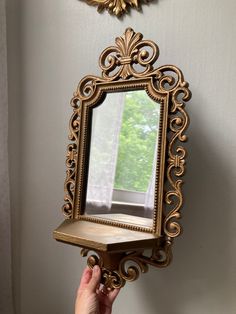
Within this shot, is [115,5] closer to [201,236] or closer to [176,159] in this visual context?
[176,159]

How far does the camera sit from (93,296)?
0.80 meters

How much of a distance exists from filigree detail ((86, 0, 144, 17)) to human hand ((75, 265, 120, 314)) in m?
0.63

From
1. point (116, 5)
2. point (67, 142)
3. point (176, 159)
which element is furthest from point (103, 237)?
point (116, 5)

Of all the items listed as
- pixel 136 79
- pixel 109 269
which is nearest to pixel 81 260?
pixel 109 269

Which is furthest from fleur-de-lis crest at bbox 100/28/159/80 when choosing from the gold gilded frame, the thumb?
the thumb

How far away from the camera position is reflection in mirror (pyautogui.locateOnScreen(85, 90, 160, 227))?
776 mm

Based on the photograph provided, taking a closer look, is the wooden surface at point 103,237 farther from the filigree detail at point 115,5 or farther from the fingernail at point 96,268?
the filigree detail at point 115,5

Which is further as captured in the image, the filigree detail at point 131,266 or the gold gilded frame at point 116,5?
the gold gilded frame at point 116,5

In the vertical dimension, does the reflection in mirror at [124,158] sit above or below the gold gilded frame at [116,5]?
below

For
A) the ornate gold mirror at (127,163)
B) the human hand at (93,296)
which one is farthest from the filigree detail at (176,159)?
the human hand at (93,296)

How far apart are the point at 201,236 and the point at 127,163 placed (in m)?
0.24

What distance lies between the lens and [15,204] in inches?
44.7

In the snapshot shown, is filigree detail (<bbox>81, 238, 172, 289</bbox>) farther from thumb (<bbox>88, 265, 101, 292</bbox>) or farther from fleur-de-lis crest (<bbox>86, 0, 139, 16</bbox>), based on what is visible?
fleur-de-lis crest (<bbox>86, 0, 139, 16</bbox>)

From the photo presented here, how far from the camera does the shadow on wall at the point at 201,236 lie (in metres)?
0.80
